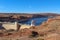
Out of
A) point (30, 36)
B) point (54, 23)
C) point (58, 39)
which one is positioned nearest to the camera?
point (58, 39)

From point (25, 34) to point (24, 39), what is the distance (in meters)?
2.22

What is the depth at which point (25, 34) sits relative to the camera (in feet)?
63.1

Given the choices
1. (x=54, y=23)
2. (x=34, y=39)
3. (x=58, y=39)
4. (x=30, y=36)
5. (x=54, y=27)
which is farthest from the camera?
(x=54, y=23)

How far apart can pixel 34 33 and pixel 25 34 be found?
83cm

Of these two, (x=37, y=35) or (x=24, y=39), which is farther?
(x=37, y=35)

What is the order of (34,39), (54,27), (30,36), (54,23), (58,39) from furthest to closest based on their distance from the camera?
(54,23), (54,27), (30,36), (34,39), (58,39)

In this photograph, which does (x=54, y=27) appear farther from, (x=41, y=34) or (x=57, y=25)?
(x=41, y=34)

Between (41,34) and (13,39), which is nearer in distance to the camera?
(13,39)

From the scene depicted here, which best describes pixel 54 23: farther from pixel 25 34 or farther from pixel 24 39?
pixel 24 39

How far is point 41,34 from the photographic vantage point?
18969 mm

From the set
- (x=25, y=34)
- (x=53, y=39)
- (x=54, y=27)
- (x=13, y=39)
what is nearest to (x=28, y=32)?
(x=25, y=34)

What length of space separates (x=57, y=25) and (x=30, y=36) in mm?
4714

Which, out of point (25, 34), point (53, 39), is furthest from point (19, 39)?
point (53, 39)

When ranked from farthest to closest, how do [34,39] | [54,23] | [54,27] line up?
1. [54,23]
2. [54,27]
3. [34,39]
